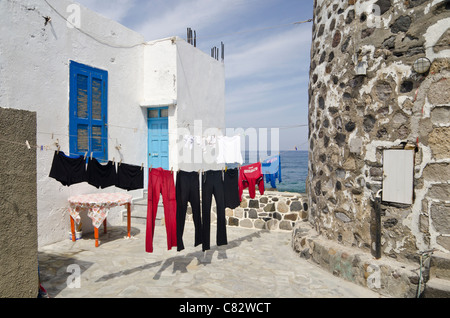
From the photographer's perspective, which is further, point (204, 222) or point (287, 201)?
point (287, 201)

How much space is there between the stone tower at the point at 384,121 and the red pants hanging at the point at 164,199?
2661mm

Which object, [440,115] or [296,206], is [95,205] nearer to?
[296,206]

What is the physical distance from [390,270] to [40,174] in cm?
654

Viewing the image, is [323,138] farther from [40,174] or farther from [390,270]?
[40,174]

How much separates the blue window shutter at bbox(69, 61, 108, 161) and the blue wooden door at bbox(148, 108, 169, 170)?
5.82 ft

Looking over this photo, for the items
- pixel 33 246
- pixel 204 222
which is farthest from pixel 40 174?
pixel 204 222

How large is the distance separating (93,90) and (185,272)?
5.06 metres

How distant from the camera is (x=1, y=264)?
11.3ft

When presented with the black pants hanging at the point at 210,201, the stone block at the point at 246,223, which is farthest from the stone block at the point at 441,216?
the stone block at the point at 246,223

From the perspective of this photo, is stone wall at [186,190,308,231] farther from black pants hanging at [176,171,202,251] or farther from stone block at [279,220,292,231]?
black pants hanging at [176,171,202,251]

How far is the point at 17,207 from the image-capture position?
143 inches

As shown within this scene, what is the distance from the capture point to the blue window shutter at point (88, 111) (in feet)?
23.4

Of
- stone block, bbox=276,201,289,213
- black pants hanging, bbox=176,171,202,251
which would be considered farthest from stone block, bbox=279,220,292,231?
black pants hanging, bbox=176,171,202,251

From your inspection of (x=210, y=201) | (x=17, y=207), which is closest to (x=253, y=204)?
(x=210, y=201)
